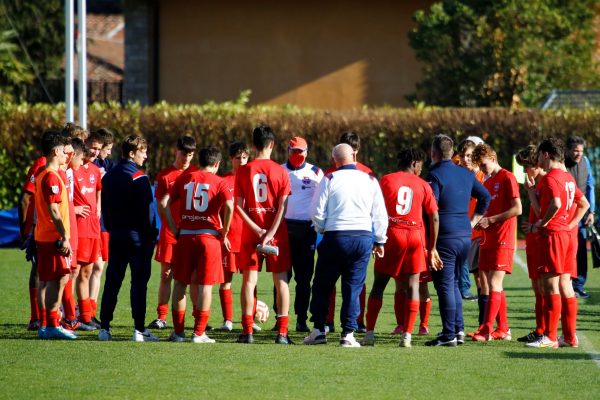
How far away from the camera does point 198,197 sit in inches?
437

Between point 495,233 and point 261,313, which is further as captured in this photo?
point 261,313

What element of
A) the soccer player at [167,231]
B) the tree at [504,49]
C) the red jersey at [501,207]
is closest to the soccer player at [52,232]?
the soccer player at [167,231]

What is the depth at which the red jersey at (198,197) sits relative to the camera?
11094 mm

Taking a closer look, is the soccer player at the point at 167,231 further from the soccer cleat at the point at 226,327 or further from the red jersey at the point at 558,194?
the red jersey at the point at 558,194

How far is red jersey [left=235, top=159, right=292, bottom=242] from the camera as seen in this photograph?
11.4 meters

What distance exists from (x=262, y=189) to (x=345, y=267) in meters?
1.12

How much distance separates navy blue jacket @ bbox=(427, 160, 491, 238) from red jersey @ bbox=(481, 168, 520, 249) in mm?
443

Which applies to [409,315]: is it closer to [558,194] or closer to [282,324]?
[282,324]

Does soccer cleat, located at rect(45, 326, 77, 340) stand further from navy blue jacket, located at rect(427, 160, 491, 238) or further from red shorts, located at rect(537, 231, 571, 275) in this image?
red shorts, located at rect(537, 231, 571, 275)

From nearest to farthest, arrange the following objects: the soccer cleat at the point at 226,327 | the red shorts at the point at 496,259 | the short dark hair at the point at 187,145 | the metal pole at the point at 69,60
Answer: the short dark hair at the point at 187,145
the red shorts at the point at 496,259
the soccer cleat at the point at 226,327
the metal pole at the point at 69,60

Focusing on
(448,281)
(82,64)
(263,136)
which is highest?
(82,64)

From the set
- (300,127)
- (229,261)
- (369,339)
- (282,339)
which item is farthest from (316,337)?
(300,127)

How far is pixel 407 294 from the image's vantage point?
37.1 feet

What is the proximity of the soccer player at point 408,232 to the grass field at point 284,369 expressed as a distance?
0.58 meters
